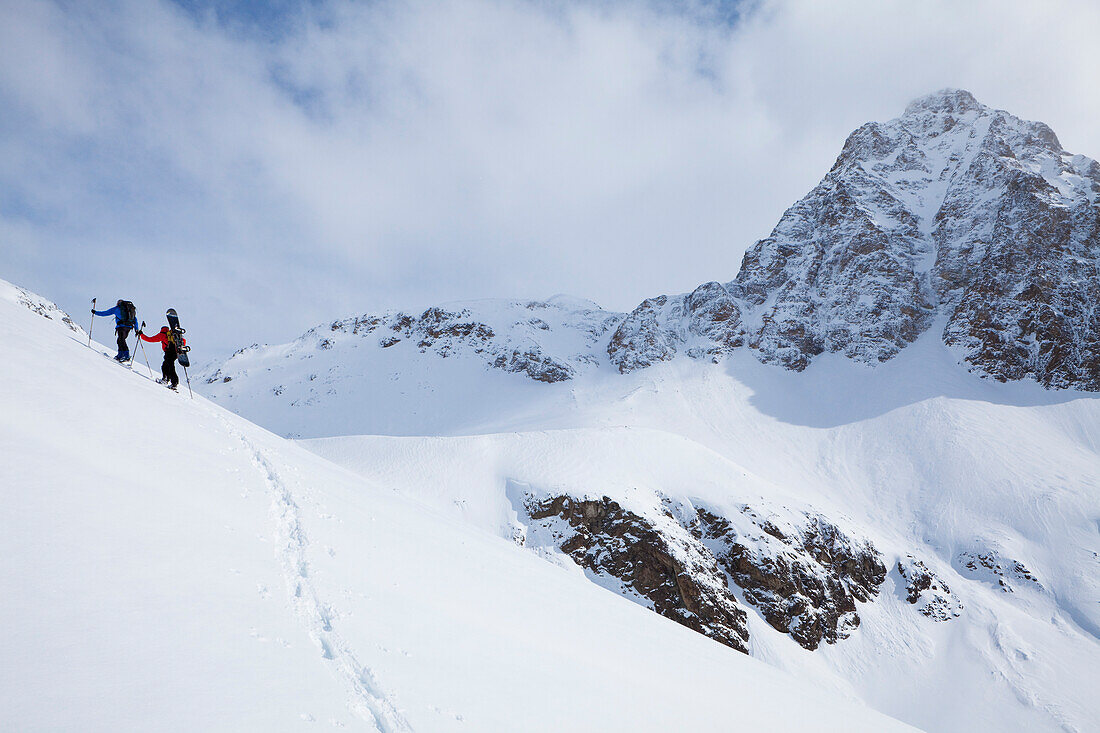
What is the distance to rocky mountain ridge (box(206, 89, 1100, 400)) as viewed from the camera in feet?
208

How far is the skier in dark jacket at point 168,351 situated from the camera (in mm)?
13062

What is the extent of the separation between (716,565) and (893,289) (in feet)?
209

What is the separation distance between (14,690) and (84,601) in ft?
3.21

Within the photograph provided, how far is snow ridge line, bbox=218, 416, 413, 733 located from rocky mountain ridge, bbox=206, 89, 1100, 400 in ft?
224

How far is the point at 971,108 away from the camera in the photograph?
101500mm

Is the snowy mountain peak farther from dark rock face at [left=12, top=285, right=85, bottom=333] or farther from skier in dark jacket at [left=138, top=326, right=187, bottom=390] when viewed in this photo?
dark rock face at [left=12, top=285, right=85, bottom=333]

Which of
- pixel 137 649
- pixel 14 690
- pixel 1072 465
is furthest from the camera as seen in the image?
pixel 1072 465

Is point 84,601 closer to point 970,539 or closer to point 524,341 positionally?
point 970,539

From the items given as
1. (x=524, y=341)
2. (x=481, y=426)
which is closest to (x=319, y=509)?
(x=481, y=426)

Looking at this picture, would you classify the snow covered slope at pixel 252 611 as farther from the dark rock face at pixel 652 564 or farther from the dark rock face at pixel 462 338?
the dark rock face at pixel 462 338

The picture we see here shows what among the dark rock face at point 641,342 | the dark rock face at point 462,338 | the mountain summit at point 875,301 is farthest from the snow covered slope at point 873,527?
the dark rock face at point 641,342

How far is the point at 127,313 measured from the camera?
42.7 ft

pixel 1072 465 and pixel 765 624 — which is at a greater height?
pixel 1072 465

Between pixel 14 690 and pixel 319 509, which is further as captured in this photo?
pixel 319 509
